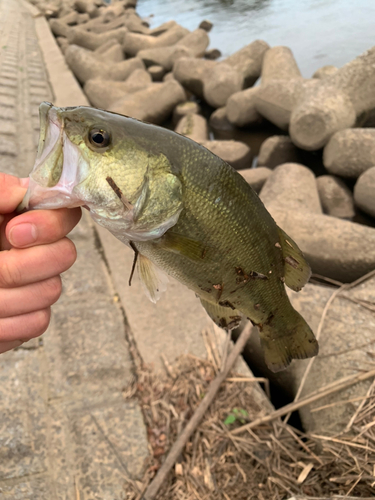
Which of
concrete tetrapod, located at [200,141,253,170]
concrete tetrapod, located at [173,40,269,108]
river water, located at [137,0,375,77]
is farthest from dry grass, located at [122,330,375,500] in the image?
river water, located at [137,0,375,77]

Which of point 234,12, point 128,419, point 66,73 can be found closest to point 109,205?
point 128,419

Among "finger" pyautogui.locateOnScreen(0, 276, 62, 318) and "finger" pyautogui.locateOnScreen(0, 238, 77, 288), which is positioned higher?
"finger" pyautogui.locateOnScreen(0, 238, 77, 288)

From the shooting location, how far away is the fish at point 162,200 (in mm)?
987

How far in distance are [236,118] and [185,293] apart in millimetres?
3600

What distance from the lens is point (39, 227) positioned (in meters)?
1.08

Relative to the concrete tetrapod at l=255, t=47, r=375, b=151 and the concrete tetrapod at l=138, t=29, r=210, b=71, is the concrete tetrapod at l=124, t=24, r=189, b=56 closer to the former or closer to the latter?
the concrete tetrapod at l=138, t=29, r=210, b=71

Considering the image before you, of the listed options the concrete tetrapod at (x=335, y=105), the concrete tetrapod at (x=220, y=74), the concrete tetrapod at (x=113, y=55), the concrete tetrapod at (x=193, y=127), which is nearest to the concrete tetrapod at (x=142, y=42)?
the concrete tetrapod at (x=113, y=55)

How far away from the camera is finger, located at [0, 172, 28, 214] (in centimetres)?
114

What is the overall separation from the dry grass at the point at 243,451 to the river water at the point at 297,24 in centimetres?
632

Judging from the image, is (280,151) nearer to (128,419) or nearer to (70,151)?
(128,419)

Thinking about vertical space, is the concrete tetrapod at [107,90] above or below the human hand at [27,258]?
below

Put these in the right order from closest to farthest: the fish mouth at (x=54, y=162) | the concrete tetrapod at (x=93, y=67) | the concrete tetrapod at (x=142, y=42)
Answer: the fish mouth at (x=54, y=162), the concrete tetrapod at (x=93, y=67), the concrete tetrapod at (x=142, y=42)

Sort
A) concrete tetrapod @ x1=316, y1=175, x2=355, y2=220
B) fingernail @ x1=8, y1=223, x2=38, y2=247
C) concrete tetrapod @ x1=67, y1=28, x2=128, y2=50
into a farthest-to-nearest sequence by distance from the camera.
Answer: concrete tetrapod @ x1=67, y1=28, x2=128, y2=50
concrete tetrapod @ x1=316, y1=175, x2=355, y2=220
fingernail @ x1=8, y1=223, x2=38, y2=247

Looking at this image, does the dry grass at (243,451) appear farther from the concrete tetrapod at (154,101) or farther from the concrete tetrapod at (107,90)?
the concrete tetrapod at (107,90)
